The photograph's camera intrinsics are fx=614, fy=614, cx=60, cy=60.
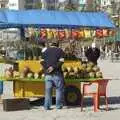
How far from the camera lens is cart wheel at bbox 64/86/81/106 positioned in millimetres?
15750

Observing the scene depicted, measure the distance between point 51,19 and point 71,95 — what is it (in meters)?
2.15

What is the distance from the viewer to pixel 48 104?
14.8 m

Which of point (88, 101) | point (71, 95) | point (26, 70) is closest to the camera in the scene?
point (26, 70)

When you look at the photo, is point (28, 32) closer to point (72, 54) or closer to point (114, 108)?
point (72, 54)

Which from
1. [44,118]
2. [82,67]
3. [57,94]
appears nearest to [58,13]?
[82,67]

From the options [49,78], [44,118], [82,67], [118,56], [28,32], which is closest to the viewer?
[44,118]

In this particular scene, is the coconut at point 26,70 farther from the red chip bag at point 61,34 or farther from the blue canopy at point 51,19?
the red chip bag at point 61,34

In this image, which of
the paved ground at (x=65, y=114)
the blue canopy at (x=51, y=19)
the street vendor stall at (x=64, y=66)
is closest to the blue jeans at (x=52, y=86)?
the paved ground at (x=65, y=114)

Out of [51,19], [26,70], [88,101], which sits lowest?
[88,101]

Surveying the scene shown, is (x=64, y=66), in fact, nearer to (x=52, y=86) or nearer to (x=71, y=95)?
(x=71, y=95)

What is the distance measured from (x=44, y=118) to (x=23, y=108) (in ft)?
5.74

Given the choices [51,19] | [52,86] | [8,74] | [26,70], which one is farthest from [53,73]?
[51,19]

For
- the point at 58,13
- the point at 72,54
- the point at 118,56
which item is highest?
the point at 58,13

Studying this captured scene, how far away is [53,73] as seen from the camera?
14.8m
